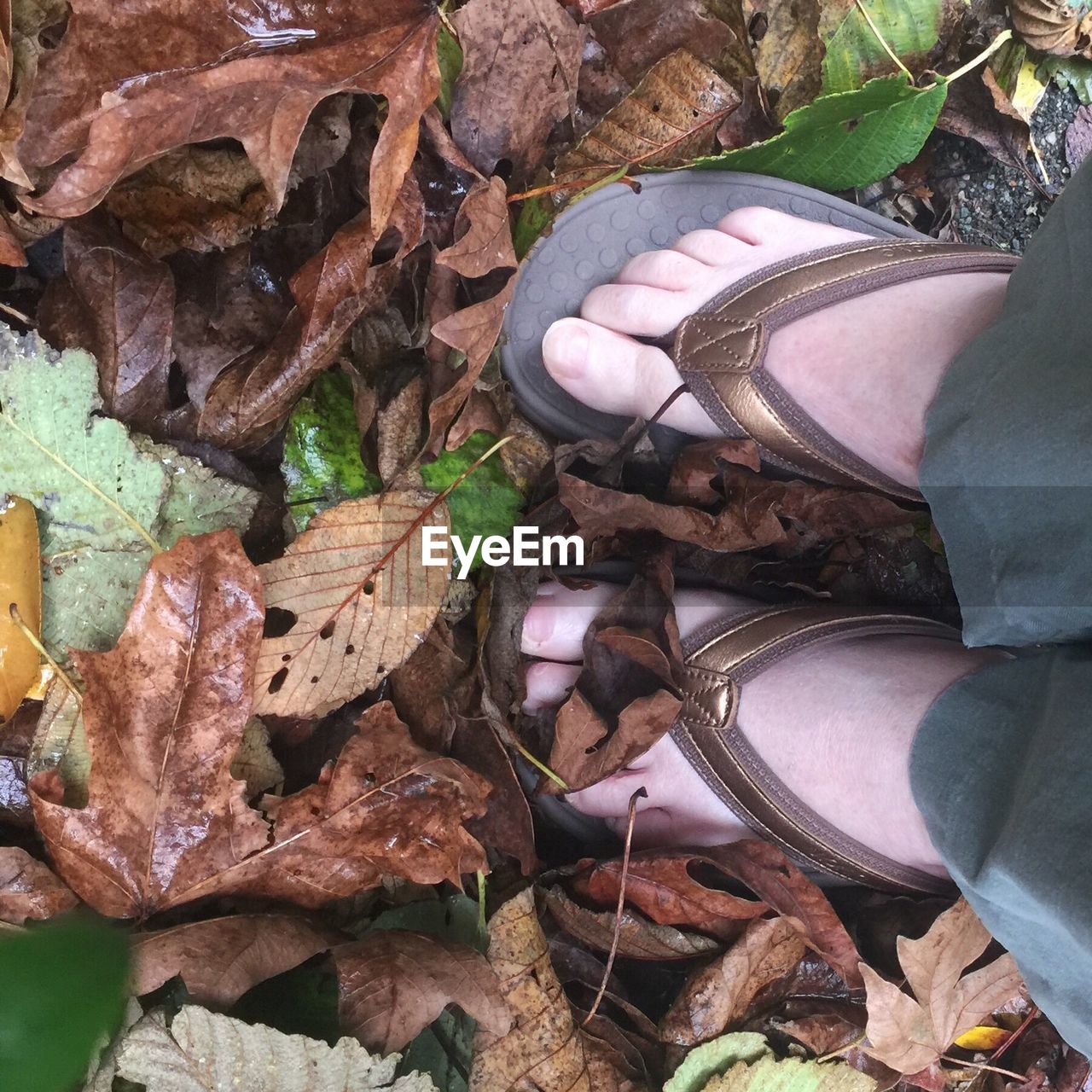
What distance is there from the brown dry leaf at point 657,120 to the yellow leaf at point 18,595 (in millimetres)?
647

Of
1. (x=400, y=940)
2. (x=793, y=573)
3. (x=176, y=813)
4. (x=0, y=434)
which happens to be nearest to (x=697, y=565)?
(x=793, y=573)

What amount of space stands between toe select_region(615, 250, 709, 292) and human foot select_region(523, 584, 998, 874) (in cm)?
38

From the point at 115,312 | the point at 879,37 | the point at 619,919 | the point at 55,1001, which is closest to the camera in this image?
the point at 55,1001

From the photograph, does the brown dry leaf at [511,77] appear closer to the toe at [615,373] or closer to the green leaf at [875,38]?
the toe at [615,373]

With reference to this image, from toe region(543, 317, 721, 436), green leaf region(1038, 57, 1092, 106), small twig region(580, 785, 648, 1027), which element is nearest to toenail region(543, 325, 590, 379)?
toe region(543, 317, 721, 436)

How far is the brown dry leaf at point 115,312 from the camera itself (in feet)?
2.84

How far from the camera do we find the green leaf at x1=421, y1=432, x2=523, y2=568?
3.14 feet

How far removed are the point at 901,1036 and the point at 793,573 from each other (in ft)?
1.79

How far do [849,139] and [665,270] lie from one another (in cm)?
26

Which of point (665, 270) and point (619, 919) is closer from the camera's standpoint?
point (619, 919)

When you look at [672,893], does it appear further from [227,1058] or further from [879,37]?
[879,37]

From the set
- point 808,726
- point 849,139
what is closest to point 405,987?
point 808,726

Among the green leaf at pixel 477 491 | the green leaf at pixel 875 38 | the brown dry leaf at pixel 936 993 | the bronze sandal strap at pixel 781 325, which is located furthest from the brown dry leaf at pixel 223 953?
the green leaf at pixel 875 38

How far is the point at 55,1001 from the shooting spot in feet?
2.42
